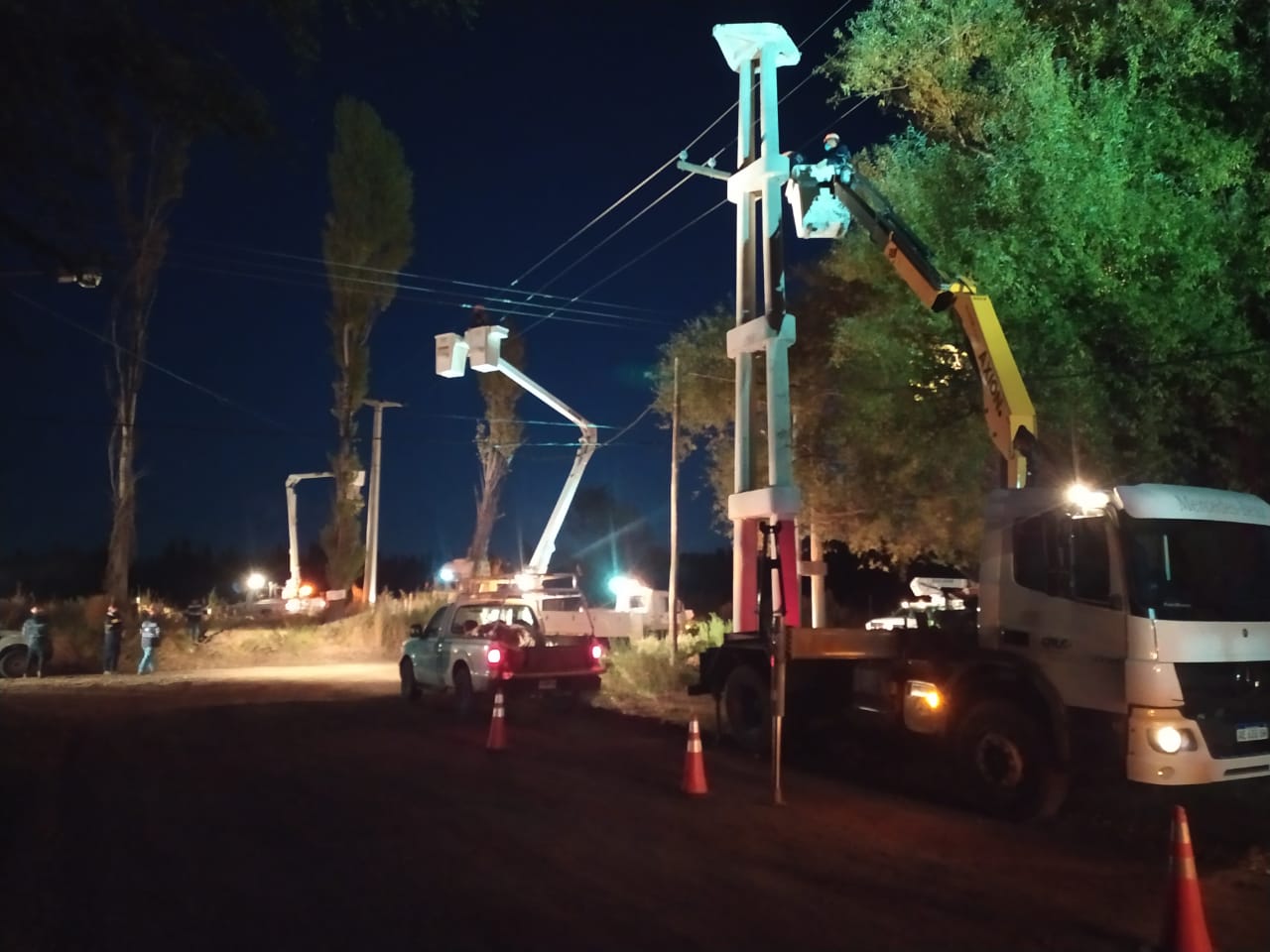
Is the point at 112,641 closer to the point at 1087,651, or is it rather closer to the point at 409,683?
the point at 409,683

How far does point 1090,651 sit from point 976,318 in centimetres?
461

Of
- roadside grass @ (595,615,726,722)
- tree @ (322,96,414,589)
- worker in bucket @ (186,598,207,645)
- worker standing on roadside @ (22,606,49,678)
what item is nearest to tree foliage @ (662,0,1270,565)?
roadside grass @ (595,615,726,722)

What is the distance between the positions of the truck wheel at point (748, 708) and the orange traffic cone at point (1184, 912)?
756cm

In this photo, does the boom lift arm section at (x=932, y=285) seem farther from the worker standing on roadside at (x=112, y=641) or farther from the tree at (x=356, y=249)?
the tree at (x=356, y=249)

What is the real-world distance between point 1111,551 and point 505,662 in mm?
9301

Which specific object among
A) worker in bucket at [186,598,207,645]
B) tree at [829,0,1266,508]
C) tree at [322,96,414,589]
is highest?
tree at [322,96,414,589]

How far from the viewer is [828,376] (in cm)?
2352

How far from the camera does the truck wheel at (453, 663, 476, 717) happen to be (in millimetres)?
17328

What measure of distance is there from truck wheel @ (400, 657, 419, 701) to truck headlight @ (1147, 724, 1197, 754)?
1288 centimetres

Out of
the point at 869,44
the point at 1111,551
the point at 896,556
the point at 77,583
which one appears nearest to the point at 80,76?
the point at 1111,551

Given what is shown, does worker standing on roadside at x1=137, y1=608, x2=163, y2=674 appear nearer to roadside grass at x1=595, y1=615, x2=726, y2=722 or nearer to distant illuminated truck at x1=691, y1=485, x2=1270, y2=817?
roadside grass at x1=595, y1=615, x2=726, y2=722

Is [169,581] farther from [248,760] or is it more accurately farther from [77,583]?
[248,760]

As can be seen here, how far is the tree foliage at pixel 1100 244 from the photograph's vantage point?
14.3 meters

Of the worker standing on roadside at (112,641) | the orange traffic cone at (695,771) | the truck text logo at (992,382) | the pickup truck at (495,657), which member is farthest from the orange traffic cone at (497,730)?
the worker standing on roadside at (112,641)
